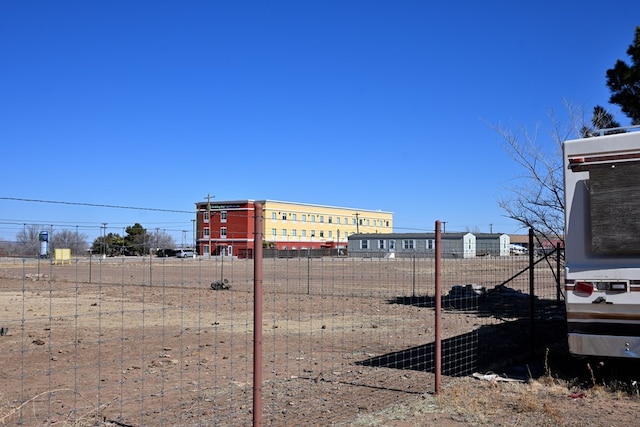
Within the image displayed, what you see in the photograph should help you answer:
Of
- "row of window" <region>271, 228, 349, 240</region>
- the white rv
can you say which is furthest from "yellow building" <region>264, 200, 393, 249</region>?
the white rv

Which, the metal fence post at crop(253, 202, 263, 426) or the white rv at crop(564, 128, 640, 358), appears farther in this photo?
the white rv at crop(564, 128, 640, 358)

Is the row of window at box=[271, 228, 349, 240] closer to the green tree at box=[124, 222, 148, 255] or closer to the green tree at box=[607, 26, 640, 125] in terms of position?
the green tree at box=[607, 26, 640, 125]

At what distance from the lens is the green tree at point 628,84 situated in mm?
15398

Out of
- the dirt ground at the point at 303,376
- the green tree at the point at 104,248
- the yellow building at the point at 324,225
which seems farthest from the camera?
the yellow building at the point at 324,225

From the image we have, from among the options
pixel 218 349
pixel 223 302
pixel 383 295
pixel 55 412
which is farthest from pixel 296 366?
pixel 383 295

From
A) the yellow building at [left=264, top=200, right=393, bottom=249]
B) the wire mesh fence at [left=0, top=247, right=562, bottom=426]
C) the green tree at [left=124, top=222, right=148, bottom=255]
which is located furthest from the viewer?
the yellow building at [left=264, top=200, right=393, bottom=249]

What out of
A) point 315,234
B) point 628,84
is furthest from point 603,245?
point 315,234

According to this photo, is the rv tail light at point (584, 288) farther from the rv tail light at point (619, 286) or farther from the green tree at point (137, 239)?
the green tree at point (137, 239)

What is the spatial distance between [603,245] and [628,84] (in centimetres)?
1005

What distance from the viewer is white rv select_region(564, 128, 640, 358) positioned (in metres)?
7.14

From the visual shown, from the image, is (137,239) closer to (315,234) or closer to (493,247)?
(493,247)

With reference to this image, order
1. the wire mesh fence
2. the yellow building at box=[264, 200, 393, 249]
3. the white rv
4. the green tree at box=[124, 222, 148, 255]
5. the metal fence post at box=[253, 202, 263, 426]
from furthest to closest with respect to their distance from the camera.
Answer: the yellow building at box=[264, 200, 393, 249] → the green tree at box=[124, 222, 148, 255] → the white rv → the wire mesh fence → the metal fence post at box=[253, 202, 263, 426]

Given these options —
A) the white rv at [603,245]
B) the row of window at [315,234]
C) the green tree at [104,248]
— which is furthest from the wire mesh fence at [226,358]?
the row of window at [315,234]

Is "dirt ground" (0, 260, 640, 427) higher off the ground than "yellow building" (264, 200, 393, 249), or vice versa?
"yellow building" (264, 200, 393, 249)
